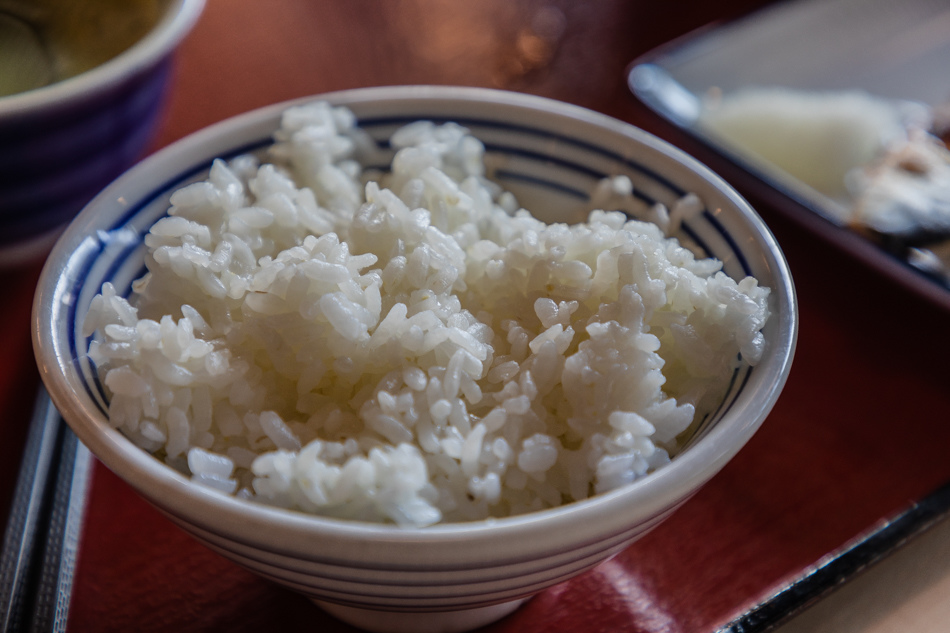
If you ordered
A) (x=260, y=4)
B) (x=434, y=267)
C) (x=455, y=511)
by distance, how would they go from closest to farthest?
(x=455, y=511)
(x=434, y=267)
(x=260, y=4)

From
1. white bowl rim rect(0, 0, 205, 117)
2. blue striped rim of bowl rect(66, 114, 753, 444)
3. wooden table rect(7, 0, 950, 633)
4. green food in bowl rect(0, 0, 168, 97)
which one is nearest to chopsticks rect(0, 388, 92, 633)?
wooden table rect(7, 0, 950, 633)

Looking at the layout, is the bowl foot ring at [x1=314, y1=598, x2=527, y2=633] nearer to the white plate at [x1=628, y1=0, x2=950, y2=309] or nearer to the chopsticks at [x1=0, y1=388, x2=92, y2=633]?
the chopsticks at [x1=0, y1=388, x2=92, y2=633]

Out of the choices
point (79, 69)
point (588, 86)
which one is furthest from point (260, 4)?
point (588, 86)

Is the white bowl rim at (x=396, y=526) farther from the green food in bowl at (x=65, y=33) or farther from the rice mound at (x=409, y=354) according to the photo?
the green food in bowl at (x=65, y=33)

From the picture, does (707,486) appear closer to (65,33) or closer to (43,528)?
(43,528)

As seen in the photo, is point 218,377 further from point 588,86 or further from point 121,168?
point 588,86
